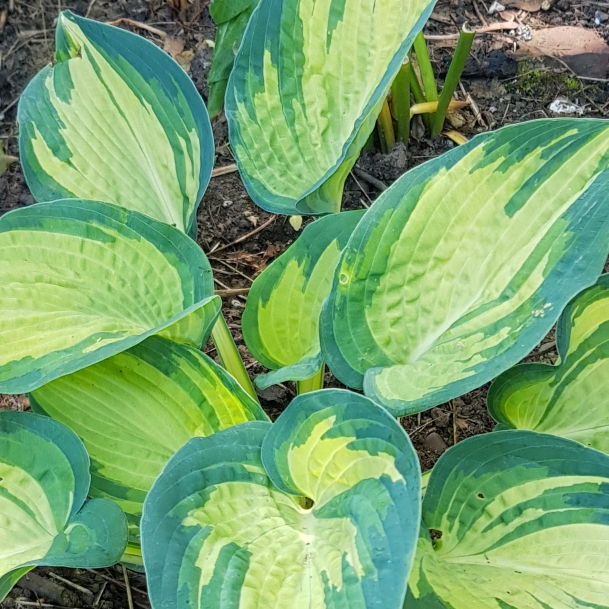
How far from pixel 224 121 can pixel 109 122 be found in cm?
52

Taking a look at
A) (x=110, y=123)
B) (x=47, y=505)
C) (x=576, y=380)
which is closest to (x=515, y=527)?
(x=576, y=380)

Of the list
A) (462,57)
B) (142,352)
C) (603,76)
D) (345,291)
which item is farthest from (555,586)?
(603,76)

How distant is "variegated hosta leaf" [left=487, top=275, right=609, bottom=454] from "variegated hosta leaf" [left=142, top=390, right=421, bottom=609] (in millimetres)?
320

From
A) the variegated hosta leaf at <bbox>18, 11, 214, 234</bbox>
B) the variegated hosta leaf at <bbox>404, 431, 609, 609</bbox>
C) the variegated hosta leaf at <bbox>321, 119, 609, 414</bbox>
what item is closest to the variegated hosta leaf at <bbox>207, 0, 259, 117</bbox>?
the variegated hosta leaf at <bbox>18, 11, 214, 234</bbox>

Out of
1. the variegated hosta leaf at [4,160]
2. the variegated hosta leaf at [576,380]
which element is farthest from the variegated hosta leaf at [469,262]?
the variegated hosta leaf at [4,160]

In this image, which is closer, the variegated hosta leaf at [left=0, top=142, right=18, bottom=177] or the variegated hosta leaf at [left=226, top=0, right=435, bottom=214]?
the variegated hosta leaf at [left=226, top=0, right=435, bottom=214]

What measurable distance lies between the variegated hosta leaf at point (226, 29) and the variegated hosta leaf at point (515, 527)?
2.87 ft

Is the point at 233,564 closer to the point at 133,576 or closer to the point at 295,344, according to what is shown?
the point at 295,344

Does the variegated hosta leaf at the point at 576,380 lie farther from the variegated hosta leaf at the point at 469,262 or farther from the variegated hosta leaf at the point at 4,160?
the variegated hosta leaf at the point at 4,160

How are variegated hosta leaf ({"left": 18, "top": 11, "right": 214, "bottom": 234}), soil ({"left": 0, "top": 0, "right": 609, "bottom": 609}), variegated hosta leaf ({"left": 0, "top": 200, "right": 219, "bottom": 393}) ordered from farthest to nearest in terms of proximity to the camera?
soil ({"left": 0, "top": 0, "right": 609, "bottom": 609})
variegated hosta leaf ({"left": 18, "top": 11, "right": 214, "bottom": 234})
variegated hosta leaf ({"left": 0, "top": 200, "right": 219, "bottom": 393})

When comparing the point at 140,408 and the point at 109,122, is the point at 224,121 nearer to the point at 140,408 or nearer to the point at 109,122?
the point at 109,122

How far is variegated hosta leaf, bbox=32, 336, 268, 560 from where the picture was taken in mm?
845

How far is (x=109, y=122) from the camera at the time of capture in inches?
38.9

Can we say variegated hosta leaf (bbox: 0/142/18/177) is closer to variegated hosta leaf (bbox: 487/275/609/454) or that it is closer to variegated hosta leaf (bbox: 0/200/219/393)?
variegated hosta leaf (bbox: 0/200/219/393)
